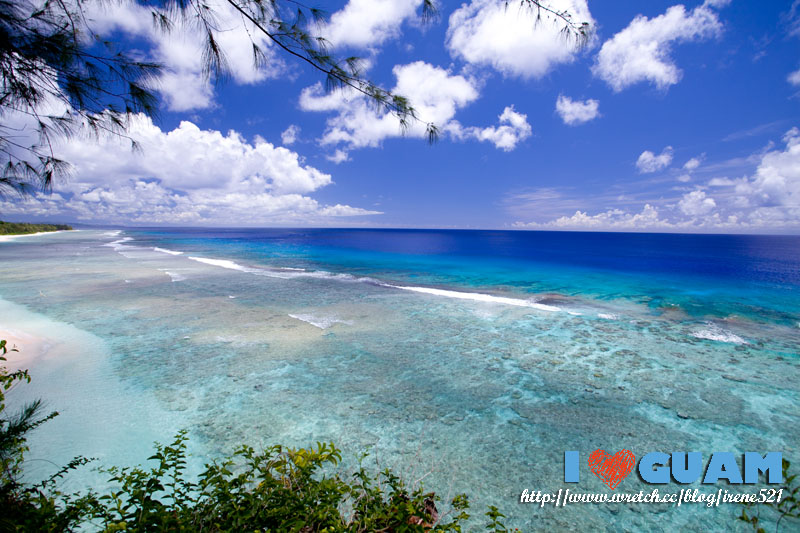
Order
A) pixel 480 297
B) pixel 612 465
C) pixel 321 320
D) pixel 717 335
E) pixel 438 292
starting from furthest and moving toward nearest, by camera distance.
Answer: pixel 438 292
pixel 480 297
pixel 321 320
pixel 717 335
pixel 612 465

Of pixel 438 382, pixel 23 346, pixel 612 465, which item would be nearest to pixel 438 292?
pixel 438 382

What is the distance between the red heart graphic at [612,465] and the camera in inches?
213

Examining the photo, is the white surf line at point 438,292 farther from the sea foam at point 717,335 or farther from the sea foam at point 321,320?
the sea foam at point 321,320

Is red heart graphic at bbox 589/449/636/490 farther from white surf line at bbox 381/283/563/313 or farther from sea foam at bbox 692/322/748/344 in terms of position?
white surf line at bbox 381/283/563/313

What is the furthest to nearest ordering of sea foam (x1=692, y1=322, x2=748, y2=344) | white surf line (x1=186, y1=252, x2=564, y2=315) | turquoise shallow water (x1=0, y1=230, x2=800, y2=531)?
white surf line (x1=186, y1=252, x2=564, y2=315) → sea foam (x1=692, y1=322, x2=748, y2=344) → turquoise shallow water (x1=0, y1=230, x2=800, y2=531)

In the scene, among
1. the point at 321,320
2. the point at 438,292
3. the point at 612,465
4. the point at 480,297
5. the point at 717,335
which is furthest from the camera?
the point at 438,292

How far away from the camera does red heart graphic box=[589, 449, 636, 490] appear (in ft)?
17.8

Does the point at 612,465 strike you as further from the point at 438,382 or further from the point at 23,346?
the point at 23,346

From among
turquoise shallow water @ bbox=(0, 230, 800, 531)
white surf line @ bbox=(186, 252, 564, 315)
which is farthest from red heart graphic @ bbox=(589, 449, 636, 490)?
white surf line @ bbox=(186, 252, 564, 315)

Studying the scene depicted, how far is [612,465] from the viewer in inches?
224

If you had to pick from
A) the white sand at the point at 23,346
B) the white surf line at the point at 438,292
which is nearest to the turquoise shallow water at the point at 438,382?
the white sand at the point at 23,346

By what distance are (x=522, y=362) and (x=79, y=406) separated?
1092 centimetres

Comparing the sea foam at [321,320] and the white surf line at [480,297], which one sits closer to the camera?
the sea foam at [321,320]

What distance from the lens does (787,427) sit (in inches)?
265
